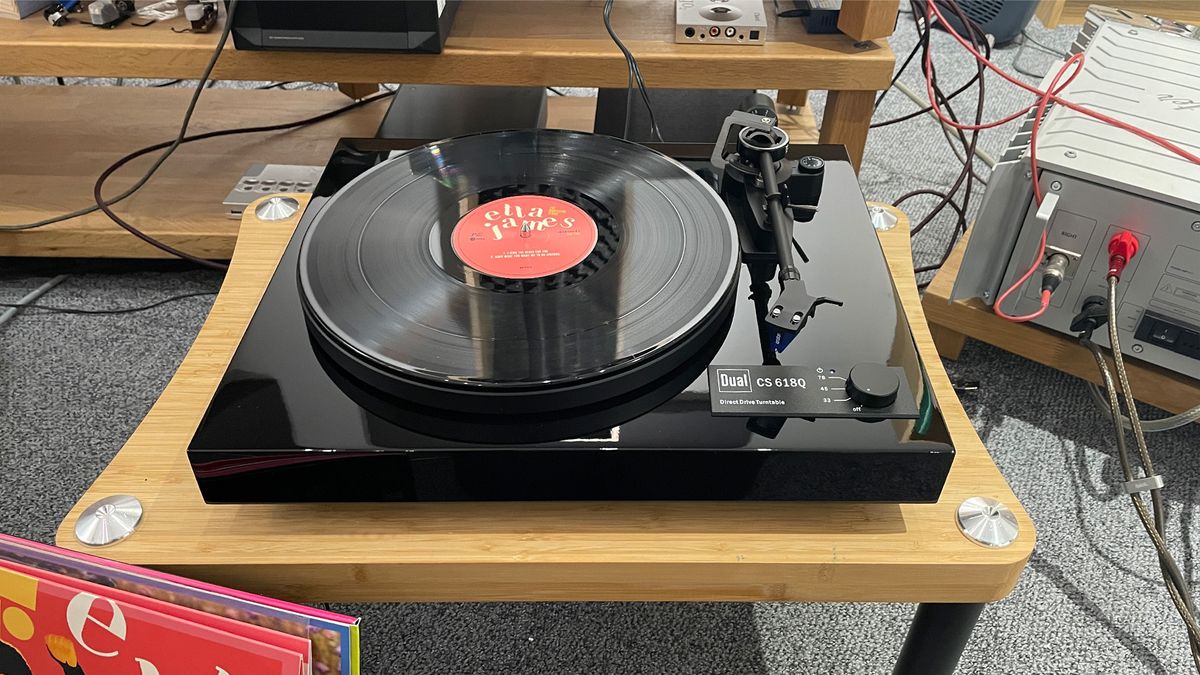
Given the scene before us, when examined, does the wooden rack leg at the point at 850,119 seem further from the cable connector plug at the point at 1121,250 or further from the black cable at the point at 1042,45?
the black cable at the point at 1042,45

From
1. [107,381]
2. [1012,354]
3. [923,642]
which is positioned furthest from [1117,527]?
[107,381]

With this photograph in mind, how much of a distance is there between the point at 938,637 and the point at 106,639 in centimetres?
56

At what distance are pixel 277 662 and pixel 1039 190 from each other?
0.87 metres

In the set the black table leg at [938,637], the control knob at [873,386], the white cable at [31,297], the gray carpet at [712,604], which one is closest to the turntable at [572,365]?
the control knob at [873,386]

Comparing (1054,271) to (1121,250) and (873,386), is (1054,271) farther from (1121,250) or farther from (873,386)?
(873,386)

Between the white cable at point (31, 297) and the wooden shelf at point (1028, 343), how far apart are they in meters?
1.30

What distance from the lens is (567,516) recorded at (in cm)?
59

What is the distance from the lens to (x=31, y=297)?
4.40 feet

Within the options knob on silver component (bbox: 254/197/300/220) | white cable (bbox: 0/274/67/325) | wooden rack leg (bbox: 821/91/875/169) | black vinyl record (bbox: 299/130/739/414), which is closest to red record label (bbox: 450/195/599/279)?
black vinyl record (bbox: 299/130/739/414)

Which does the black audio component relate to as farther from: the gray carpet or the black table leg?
the black table leg

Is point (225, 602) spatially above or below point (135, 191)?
above

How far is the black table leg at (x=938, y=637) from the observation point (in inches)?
24.6

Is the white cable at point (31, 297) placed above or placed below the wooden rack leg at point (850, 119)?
below

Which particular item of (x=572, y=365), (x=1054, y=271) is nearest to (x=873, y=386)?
(x=572, y=365)
